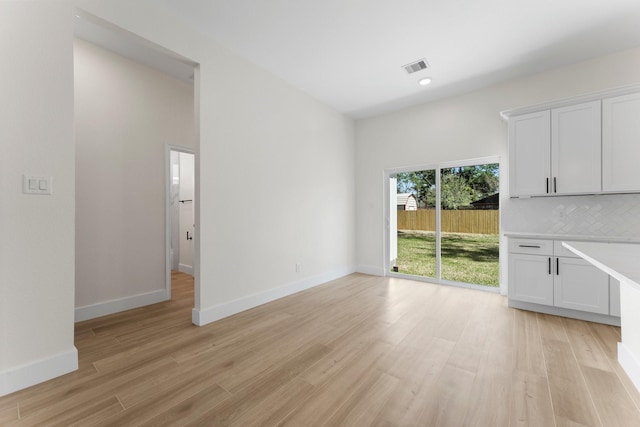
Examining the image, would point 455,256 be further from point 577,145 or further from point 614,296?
point 577,145

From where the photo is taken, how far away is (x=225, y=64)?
9.98 feet

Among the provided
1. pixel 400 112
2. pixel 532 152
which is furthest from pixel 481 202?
pixel 400 112

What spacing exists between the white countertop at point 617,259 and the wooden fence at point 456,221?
89.2 inches

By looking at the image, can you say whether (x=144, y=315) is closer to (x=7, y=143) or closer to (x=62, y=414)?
(x=62, y=414)

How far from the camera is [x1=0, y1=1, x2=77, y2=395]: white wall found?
172 cm

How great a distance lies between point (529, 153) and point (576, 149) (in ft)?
1.41

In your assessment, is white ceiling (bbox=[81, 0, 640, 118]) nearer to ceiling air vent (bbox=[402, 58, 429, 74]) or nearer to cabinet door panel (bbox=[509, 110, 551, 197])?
ceiling air vent (bbox=[402, 58, 429, 74])

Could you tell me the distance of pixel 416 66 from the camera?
3.39 m

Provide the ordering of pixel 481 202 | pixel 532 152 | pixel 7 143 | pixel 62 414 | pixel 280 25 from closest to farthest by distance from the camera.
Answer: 1. pixel 62 414
2. pixel 7 143
3. pixel 280 25
4. pixel 532 152
5. pixel 481 202

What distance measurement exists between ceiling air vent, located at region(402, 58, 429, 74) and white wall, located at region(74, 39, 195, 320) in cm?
319

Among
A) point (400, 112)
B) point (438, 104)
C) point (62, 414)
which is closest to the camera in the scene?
point (62, 414)

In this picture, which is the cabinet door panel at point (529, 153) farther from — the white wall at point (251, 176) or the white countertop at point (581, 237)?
the white wall at point (251, 176)

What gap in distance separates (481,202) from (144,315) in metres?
4.90

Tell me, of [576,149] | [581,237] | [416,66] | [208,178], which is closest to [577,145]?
[576,149]
